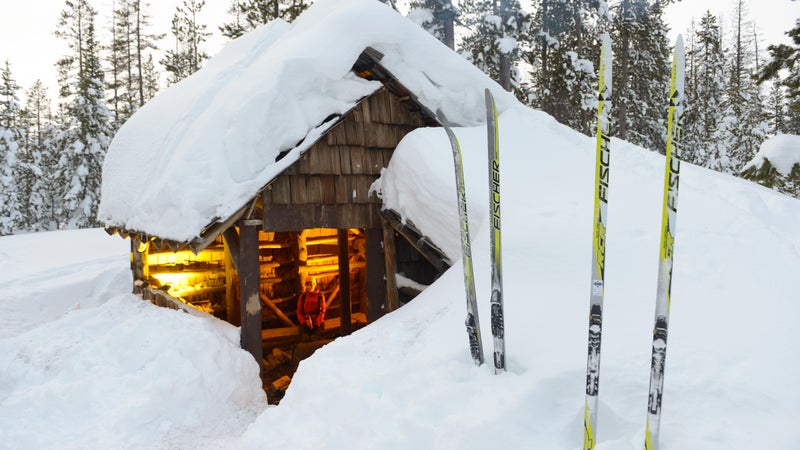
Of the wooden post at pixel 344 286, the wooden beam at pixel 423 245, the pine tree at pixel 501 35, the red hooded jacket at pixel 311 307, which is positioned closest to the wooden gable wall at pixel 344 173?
the wooden beam at pixel 423 245

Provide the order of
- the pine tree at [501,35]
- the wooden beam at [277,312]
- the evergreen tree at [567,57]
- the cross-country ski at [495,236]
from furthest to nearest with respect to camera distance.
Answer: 1. the evergreen tree at [567,57]
2. the pine tree at [501,35]
3. the wooden beam at [277,312]
4. the cross-country ski at [495,236]

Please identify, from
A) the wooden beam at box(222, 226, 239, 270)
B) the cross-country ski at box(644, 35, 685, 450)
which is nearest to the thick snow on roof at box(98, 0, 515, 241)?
the wooden beam at box(222, 226, 239, 270)

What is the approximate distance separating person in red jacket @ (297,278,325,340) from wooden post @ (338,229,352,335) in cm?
58

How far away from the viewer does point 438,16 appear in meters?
16.7

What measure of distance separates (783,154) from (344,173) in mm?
7215

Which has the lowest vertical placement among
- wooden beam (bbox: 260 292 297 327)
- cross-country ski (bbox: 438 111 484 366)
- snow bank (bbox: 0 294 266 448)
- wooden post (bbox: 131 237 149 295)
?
wooden beam (bbox: 260 292 297 327)

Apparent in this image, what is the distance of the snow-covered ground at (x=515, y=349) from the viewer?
3025 millimetres

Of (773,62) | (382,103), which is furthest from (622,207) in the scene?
(773,62)

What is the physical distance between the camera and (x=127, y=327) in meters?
7.44

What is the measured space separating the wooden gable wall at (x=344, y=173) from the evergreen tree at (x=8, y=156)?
989 inches

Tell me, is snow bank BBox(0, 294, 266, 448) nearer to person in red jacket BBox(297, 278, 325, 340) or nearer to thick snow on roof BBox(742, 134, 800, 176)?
person in red jacket BBox(297, 278, 325, 340)

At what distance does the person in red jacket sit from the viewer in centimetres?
1155

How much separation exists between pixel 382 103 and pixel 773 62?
7231mm

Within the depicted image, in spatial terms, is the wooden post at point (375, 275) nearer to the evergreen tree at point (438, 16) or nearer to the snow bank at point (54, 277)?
the snow bank at point (54, 277)
